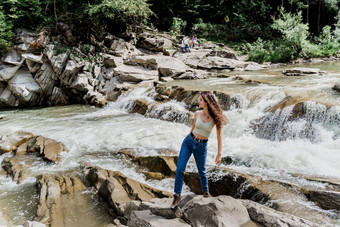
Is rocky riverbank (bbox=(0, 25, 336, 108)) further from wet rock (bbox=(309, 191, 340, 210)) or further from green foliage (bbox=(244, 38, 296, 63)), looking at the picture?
wet rock (bbox=(309, 191, 340, 210))

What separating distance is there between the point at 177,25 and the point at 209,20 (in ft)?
20.2

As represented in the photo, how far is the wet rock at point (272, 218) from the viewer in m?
3.43

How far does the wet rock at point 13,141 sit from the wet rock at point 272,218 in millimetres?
8271

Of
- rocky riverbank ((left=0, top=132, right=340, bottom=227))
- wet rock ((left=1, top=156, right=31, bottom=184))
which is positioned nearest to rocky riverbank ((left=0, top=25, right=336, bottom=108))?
wet rock ((left=1, top=156, right=31, bottom=184))

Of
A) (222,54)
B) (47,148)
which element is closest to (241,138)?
(47,148)

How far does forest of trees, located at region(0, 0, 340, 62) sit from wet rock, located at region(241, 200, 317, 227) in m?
18.1

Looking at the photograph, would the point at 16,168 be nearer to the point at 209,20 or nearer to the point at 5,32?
the point at 5,32

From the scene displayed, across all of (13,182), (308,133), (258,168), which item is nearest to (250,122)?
(308,133)

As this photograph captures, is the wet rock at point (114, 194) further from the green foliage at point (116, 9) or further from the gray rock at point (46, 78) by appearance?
the green foliage at point (116, 9)

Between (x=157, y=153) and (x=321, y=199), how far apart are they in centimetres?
442

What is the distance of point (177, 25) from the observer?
27.7 meters

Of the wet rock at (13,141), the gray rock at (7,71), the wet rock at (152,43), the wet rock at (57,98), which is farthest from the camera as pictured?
the wet rock at (152,43)

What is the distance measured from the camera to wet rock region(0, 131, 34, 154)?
28.4 ft

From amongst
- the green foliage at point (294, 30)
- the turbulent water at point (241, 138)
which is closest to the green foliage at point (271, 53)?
the green foliage at point (294, 30)
